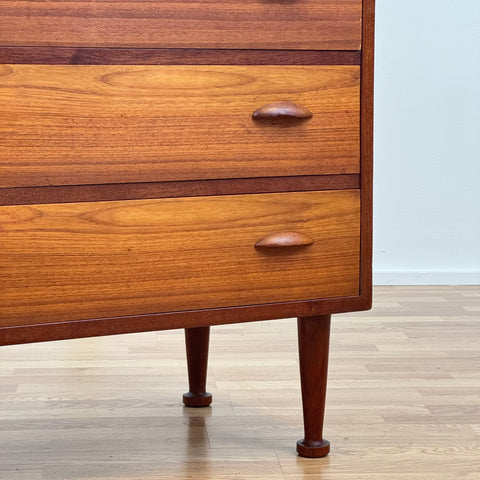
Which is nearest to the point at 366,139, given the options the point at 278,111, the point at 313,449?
the point at 278,111

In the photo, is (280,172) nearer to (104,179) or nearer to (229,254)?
(229,254)

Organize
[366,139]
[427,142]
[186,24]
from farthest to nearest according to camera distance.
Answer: [427,142] → [366,139] → [186,24]

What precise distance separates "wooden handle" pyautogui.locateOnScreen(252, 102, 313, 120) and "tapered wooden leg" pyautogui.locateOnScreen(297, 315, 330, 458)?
0.31 metres

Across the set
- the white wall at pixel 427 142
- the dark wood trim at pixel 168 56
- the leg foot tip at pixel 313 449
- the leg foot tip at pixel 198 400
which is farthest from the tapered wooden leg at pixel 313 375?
the white wall at pixel 427 142

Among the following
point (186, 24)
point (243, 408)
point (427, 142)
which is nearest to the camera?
point (186, 24)

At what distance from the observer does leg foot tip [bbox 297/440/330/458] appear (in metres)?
1.46

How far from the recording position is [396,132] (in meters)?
2.88

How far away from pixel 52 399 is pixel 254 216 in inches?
25.3

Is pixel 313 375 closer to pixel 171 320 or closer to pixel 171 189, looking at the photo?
pixel 171 320

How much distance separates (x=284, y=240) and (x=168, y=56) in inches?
11.6

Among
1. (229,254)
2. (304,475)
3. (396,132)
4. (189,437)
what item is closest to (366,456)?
(304,475)

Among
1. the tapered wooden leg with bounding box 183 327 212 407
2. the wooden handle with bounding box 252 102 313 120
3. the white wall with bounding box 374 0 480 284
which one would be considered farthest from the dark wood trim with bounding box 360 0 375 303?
the white wall with bounding box 374 0 480 284

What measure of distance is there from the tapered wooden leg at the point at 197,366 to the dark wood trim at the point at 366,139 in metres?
0.40

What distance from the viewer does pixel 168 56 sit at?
123 cm
